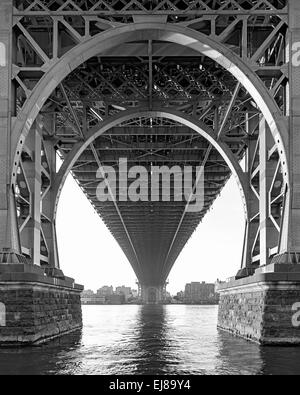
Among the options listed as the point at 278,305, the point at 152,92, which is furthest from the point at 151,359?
the point at 152,92

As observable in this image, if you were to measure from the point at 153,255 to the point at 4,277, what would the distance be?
95.3m

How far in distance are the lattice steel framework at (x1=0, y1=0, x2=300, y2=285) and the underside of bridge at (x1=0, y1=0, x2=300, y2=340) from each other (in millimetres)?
56

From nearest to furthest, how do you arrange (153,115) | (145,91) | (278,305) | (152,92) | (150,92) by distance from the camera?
(278,305), (150,92), (152,92), (153,115), (145,91)

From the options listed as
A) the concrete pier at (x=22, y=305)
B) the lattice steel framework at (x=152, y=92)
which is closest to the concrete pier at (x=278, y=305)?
the lattice steel framework at (x=152, y=92)

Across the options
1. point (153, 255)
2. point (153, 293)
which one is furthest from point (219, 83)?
point (153, 293)

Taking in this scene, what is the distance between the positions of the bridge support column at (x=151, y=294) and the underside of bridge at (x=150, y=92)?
10694cm

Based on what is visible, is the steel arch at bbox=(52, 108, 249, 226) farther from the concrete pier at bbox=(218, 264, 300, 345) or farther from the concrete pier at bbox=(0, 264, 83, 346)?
the concrete pier at bbox=(218, 264, 300, 345)

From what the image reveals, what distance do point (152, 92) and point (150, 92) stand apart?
1520 millimetres

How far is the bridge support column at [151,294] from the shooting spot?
152 meters

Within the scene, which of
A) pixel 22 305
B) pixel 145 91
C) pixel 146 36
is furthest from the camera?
pixel 145 91

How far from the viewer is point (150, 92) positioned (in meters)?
35.9

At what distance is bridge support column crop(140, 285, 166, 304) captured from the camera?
151750 mm

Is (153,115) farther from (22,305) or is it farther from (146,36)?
(22,305)
